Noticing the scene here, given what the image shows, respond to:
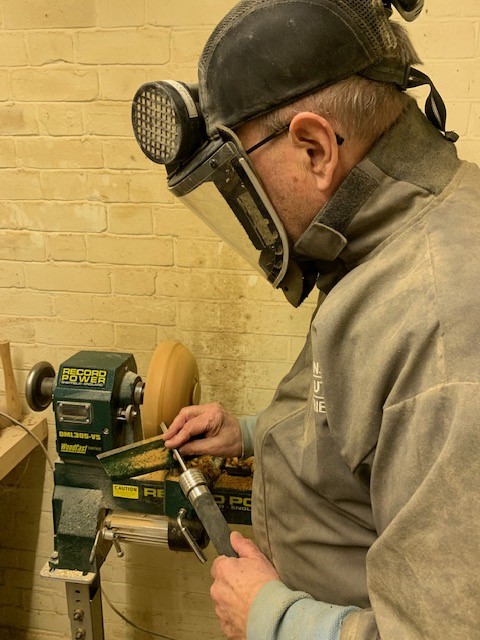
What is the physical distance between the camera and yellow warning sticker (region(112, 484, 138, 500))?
4.47 feet

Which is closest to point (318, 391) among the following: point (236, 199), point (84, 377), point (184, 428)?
point (236, 199)

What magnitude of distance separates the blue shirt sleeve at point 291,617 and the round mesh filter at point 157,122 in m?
0.72

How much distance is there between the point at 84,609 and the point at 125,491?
0.37 meters

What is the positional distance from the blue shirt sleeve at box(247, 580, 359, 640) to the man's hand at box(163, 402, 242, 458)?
0.51 meters

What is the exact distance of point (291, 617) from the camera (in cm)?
80

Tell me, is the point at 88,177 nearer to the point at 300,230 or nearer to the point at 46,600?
the point at 300,230

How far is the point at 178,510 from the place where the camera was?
4.31 feet

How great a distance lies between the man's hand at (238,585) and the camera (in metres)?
0.89

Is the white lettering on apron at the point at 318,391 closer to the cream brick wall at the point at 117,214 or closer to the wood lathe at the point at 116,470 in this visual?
the wood lathe at the point at 116,470

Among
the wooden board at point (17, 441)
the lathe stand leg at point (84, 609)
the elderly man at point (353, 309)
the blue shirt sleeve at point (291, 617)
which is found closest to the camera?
the elderly man at point (353, 309)

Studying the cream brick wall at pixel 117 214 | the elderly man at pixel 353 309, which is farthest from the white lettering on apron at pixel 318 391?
the cream brick wall at pixel 117 214

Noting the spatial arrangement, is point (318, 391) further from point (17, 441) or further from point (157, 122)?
point (17, 441)

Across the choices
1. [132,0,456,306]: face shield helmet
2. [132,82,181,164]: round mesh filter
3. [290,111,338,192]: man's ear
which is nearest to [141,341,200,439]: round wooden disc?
[132,0,456,306]: face shield helmet

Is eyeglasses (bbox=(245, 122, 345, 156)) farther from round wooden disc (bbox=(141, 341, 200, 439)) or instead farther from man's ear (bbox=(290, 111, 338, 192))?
round wooden disc (bbox=(141, 341, 200, 439))
